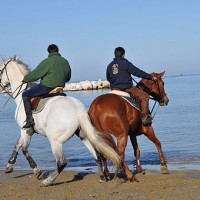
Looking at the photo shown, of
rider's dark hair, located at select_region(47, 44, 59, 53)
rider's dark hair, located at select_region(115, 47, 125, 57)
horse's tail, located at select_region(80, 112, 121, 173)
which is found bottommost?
horse's tail, located at select_region(80, 112, 121, 173)

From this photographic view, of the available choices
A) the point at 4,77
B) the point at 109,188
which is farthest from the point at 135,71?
the point at 4,77

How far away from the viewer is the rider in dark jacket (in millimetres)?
10016

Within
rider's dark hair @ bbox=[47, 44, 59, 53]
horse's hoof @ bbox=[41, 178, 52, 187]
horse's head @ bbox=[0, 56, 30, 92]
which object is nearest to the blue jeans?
rider's dark hair @ bbox=[47, 44, 59, 53]

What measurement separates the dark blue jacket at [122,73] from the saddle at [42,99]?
44.2 inches

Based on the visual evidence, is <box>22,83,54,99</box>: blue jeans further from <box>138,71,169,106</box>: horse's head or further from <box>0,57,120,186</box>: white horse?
<box>138,71,169,106</box>: horse's head

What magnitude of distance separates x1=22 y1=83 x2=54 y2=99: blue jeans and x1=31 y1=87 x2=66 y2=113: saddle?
0.25ft

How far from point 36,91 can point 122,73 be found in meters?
1.79

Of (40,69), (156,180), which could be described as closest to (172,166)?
(156,180)

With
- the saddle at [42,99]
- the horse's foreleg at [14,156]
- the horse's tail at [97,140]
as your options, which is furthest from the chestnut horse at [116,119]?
the horse's foreleg at [14,156]

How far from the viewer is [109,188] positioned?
896 centimetres

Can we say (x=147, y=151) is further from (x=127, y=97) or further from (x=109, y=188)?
(x=109, y=188)

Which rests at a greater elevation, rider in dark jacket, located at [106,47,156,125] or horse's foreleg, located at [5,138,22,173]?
rider in dark jacket, located at [106,47,156,125]

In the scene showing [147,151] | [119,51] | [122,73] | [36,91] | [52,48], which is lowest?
[147,151]

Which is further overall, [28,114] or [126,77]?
[126,77]
